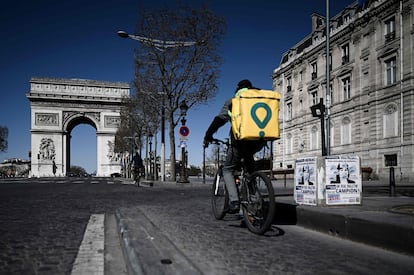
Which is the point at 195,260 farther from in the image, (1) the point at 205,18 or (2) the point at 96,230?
(1) the point at 205,18

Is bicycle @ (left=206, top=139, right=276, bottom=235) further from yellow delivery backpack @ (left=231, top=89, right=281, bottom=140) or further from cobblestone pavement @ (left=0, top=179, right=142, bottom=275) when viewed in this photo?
cobblestone pavement @ (left=0, top=179, right=142, bottom=275)

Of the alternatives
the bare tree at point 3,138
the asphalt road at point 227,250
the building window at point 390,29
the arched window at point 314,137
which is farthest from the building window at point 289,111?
the bare tree at point 3,138

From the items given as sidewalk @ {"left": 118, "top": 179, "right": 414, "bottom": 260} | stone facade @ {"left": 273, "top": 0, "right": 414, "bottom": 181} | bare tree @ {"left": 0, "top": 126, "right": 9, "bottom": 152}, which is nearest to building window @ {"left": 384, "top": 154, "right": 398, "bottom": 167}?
stone facade @ {"left": 273, "top": 0, "right": 414, "bottom": 181}

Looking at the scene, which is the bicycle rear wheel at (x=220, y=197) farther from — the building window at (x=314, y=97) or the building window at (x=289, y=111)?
the building window at (x=289, y=111)

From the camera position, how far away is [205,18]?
2047 cm

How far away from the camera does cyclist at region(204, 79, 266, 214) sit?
13.7 feet

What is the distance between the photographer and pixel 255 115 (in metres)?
3.84

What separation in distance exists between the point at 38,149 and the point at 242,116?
60039mm

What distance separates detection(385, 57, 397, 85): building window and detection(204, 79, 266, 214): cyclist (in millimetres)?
26856

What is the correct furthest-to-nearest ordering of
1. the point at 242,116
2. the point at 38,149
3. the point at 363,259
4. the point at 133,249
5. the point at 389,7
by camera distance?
the point at 38,149 < the point at 389,7 < the point at 242,116 < the point at 363,259 < the point at 133,249

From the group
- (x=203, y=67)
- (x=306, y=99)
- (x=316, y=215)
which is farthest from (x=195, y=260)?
(x=306, y=99)

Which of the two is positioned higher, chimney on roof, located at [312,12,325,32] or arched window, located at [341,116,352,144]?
chimney on roof, located at [312,12,325,32]

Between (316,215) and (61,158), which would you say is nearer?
(316,215)

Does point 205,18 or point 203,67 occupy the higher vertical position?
point 205,18
